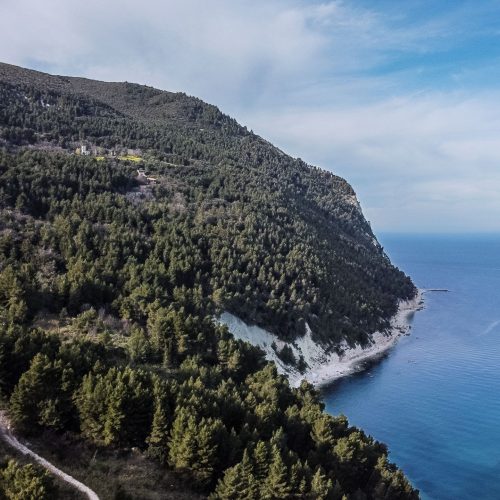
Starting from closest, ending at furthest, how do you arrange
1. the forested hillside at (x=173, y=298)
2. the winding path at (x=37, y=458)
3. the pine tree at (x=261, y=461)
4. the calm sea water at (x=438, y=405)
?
the winding path at (x=37, y=458)
the pine tree at (x=261, y=461)
the forested hillside at (x=173, y=298)
the calm sea water at (x=438, y=405)

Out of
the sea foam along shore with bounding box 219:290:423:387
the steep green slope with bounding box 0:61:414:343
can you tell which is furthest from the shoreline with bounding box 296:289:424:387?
the steep green slope with bounding box 0:61:414:343

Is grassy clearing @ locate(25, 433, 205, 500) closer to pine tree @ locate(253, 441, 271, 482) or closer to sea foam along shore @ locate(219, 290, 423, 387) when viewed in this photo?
pine tree @ locate(253, 441, 271, 482)

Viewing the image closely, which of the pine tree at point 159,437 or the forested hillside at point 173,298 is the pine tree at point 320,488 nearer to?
the forested hillside at point 173,298

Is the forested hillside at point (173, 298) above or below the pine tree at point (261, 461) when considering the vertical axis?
above

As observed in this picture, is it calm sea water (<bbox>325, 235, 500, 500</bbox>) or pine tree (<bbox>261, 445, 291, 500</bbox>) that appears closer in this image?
pine tree (<bbox>261, 445, 291, 500</bbox>)

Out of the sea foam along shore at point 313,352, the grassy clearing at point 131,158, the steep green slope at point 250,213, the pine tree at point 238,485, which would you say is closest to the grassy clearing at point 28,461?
the pine tree at point 238,485

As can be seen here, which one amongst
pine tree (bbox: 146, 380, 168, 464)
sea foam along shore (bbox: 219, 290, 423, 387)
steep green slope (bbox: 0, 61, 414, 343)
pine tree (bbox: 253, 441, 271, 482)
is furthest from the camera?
steep green slope (bbox: 0, 61, 414, 343)

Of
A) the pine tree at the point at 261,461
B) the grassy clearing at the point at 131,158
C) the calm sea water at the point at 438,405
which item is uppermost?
the grassy clearing at the point at 131,158
